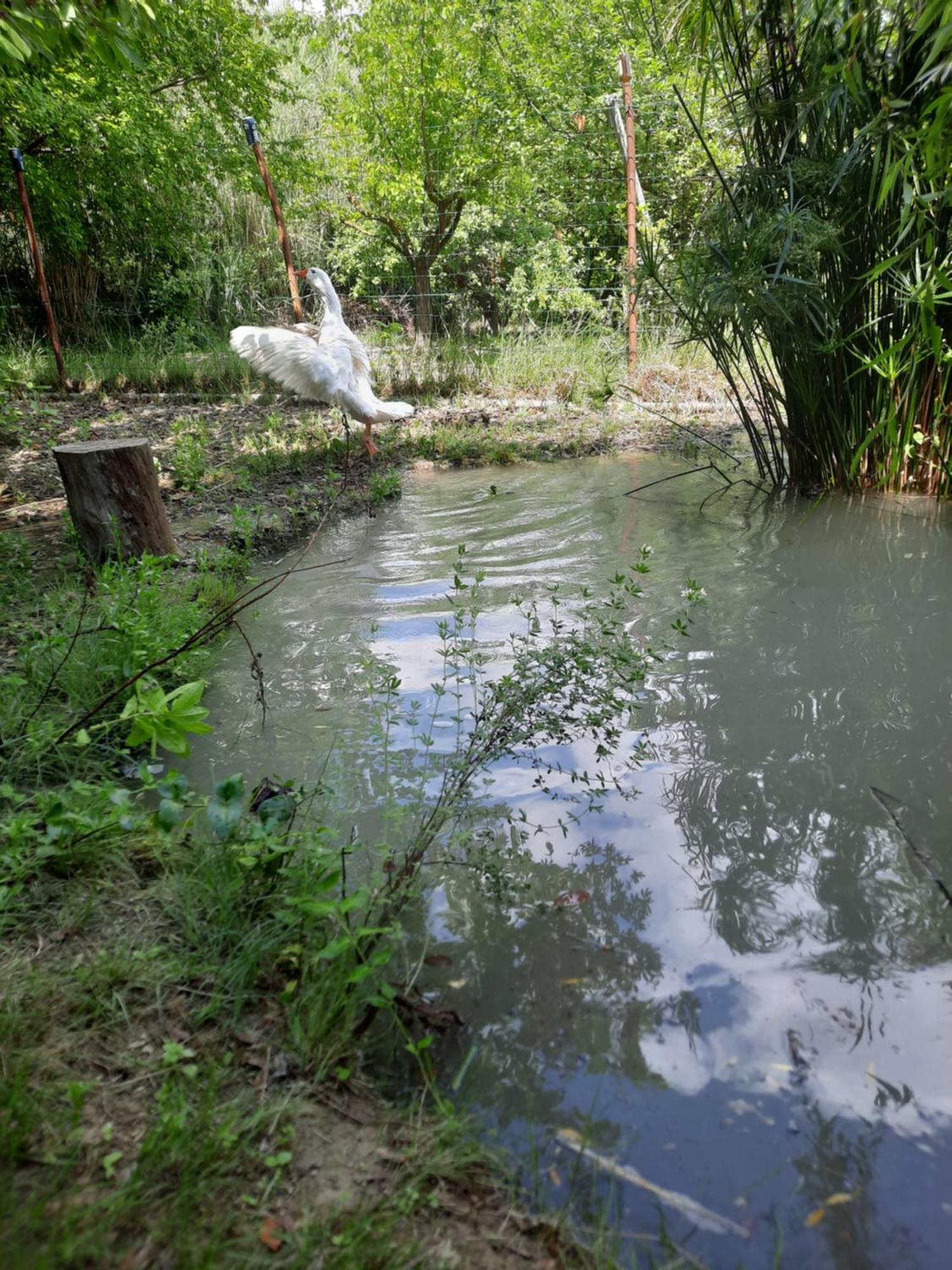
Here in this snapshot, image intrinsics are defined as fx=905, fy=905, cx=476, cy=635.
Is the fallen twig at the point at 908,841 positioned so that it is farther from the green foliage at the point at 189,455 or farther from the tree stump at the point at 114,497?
the green foliage at the point at 189,455

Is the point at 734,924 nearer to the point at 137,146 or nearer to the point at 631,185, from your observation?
the point at 631,185

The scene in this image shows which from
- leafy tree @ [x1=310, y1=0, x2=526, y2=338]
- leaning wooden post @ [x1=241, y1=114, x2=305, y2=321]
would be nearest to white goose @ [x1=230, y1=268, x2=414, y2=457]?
leaning wooden post @ [x1=241, y1=114, x2=305, y2=321]

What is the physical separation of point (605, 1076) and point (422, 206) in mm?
10440

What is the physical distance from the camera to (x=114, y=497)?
14.1 ft

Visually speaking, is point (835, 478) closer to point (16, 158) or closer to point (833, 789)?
point (833, 789)

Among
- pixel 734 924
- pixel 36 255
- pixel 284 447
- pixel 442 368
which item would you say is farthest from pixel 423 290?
pixel 734 924

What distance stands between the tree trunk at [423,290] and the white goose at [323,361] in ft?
13.0

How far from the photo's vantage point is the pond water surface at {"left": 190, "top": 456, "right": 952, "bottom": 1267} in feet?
5.13

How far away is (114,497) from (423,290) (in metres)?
7.53

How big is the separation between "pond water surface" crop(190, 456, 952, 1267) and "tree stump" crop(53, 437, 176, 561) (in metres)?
0.80

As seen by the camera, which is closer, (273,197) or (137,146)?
(273,197)

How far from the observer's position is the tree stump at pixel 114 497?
4.25 meters

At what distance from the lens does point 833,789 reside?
8.71 feet

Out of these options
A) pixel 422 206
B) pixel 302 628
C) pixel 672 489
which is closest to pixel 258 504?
pixel 302 628
